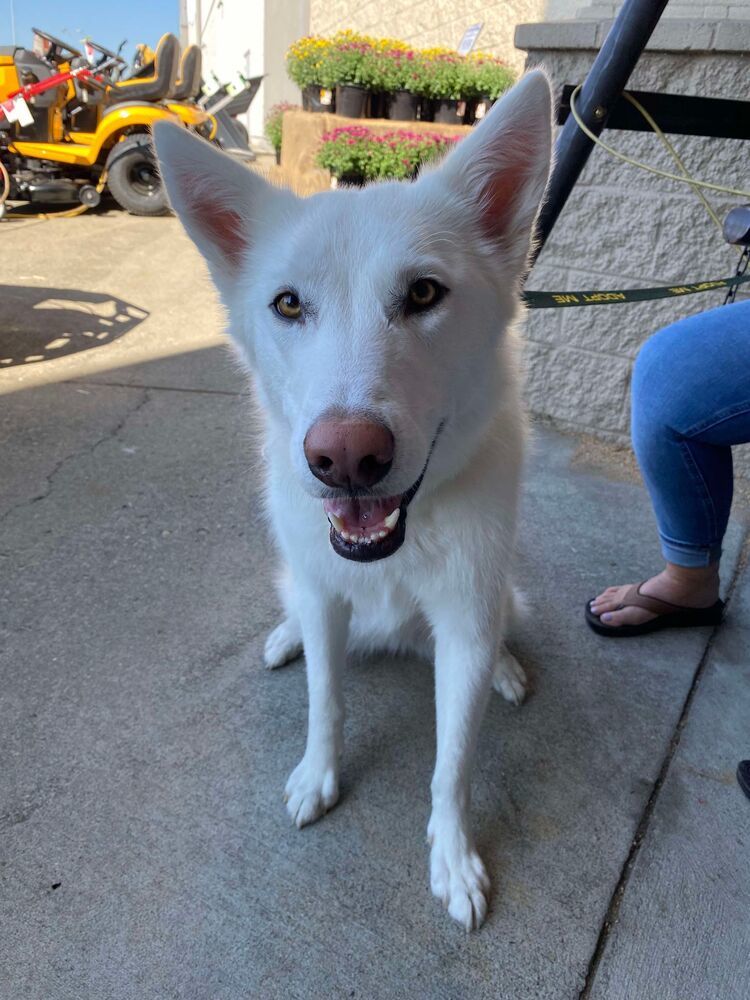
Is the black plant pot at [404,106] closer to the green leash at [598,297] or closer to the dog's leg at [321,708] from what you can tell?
the green leash at [598,297]

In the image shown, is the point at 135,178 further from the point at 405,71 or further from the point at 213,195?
the point at 213,195

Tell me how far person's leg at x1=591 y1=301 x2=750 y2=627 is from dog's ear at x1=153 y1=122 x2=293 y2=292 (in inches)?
44.9

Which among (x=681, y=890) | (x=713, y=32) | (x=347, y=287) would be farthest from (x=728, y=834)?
(x=713, y=32)

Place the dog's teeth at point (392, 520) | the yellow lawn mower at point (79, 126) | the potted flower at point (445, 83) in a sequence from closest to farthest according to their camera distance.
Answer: the dog's teeth at point (392, 520) < the yellow lawn mower at point (79, 126) < the potted flower at point (445, 83)

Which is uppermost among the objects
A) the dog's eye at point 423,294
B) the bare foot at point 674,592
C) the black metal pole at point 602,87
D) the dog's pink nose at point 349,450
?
the black metal pole at point 602,87

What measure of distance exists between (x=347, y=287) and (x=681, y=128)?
3.92 ft

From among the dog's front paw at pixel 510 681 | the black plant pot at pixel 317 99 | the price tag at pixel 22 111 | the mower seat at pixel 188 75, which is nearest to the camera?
the dog's front paw at pixel 510 681

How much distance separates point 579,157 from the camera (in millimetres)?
1691

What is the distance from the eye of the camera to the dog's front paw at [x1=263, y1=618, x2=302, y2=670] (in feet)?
7.18

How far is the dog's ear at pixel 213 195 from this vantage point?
4.60ft

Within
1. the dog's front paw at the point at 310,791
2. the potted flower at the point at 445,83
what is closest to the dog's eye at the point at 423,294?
the dog's front paw at the point at 310,791

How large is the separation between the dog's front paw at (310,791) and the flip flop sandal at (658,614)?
3.61 feet

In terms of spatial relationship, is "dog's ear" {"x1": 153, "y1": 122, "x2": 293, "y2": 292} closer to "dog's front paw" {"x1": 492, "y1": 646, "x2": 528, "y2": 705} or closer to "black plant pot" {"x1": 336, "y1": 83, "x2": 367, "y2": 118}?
"dog's front paw" {"x1": 492, "y1": 646, "x2": 528, "y2": 705}

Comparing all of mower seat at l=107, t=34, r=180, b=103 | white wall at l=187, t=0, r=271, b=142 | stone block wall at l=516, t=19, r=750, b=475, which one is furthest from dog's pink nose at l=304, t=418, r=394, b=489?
white wall at l=187, t=0, r=271, b=142
